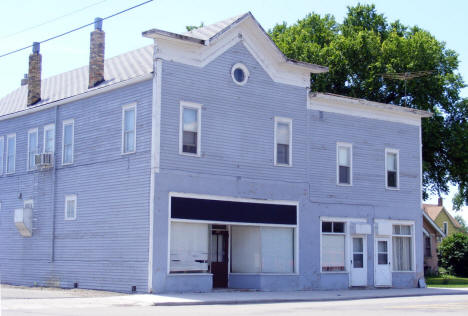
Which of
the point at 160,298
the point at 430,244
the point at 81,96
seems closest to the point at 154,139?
the point at 81,96

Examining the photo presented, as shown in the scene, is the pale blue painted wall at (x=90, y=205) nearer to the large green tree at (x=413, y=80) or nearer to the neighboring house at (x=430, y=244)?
the large green tree at (x=413, y=80)

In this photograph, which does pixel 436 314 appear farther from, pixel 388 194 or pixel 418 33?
pixel 418 33

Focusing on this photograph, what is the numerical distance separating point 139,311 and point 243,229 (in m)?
10.5

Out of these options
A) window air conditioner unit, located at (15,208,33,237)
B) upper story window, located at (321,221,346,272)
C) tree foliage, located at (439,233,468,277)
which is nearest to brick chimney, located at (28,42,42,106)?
window air conditioner unit, located at (15,208,33,237)

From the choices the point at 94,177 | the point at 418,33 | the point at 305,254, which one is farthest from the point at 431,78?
the point at 94,177

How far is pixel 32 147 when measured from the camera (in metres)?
31.4

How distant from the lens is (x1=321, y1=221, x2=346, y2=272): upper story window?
98.8ft

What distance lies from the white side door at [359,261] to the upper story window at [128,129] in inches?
426

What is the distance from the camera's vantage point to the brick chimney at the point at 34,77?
106ft

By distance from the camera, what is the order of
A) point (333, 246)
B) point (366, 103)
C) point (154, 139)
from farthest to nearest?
1. point (366, 103)
2. point (333, 246)
3. point (154, 139)

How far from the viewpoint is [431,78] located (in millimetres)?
45281

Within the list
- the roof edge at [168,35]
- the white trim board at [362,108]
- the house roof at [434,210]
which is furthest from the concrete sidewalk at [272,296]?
the house roof at [434,210]

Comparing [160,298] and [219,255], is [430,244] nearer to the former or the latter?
[219,255]

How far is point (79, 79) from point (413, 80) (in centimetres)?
2223
